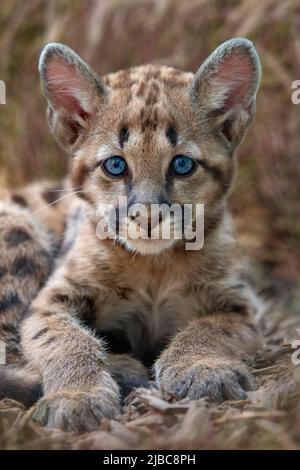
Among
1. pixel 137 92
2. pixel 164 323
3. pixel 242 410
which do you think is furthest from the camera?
pixel 164 323

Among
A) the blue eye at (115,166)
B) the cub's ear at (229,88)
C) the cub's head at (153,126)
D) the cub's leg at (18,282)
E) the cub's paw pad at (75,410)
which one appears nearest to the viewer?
the cub's paw pad at (75,410)

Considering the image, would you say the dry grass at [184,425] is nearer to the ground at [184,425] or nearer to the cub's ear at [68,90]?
the ground at [184,425]

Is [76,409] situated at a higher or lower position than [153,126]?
lower

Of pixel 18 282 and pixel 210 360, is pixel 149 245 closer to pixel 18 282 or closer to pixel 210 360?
pixel 210 360

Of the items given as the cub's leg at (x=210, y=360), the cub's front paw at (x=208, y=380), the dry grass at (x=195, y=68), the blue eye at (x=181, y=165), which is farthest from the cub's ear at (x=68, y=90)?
the dry grass at (x=195, y=68)

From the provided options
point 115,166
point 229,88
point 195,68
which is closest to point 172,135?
point 115,166
